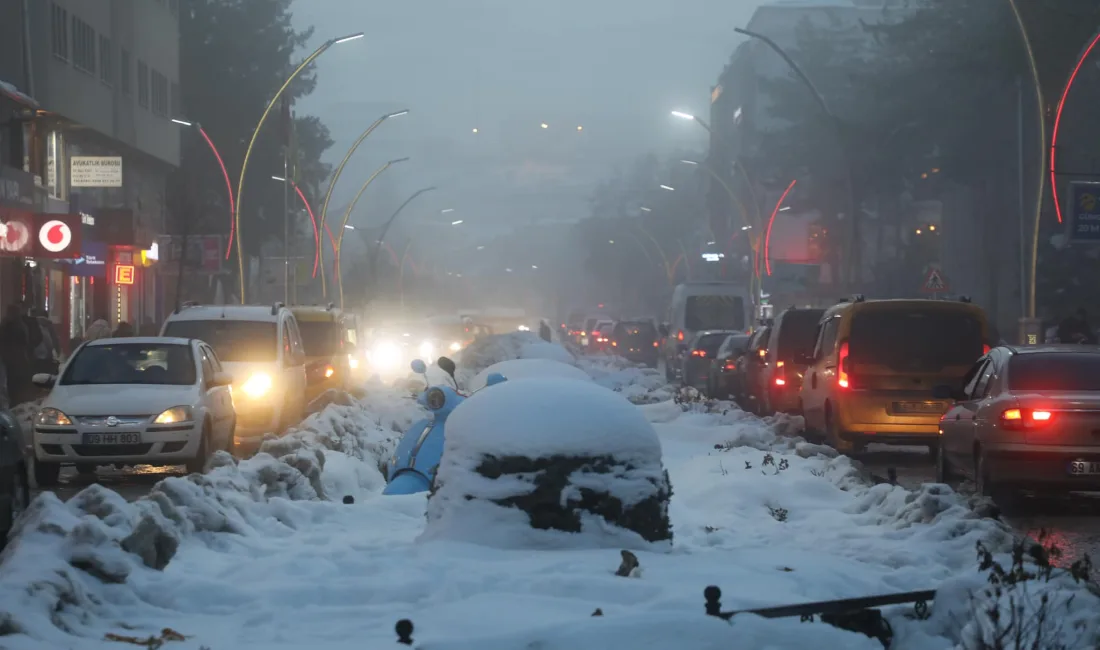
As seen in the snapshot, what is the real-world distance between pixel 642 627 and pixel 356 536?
148 inches

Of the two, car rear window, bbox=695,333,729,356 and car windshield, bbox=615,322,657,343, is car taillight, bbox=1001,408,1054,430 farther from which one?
car windshield, bbox=615,322,657,343

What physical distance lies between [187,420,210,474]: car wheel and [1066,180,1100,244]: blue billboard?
21166 mm

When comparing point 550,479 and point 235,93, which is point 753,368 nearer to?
point 550,479

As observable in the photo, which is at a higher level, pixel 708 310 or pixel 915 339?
pixel 708 310

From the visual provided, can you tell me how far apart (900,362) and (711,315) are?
30111 mm

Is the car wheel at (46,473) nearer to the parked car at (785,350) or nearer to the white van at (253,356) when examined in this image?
the white van at (253,356)

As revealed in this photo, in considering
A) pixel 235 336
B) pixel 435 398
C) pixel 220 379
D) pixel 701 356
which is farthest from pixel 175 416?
pixel 701 356

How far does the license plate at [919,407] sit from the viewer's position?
63.3 feet

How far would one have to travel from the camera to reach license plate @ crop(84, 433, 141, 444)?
55.7 feet

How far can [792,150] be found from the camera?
83688 millimetres

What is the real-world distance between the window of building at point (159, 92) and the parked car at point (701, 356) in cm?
2527

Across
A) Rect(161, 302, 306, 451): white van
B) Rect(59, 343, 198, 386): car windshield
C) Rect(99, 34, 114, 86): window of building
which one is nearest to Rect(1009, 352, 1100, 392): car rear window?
Rect(59, 343, 198, 386): car windshield

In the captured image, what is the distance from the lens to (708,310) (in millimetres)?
49625

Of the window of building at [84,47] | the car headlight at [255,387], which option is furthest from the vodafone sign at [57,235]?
the car headlight at [255,387]
